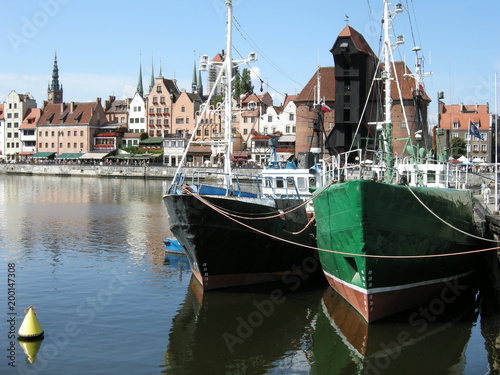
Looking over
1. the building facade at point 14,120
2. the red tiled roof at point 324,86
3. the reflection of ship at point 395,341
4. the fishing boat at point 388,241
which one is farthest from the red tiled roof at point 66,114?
the reflection of ship at point 395,341

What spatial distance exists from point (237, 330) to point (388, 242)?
5.47 metres

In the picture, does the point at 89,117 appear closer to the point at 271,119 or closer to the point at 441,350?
the point at 271,119

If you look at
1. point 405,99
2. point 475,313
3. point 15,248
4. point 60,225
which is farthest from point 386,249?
point 405,99

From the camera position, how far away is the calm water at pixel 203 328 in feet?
46.0

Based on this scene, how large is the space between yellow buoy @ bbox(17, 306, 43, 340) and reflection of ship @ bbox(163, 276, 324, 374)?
3736 mm

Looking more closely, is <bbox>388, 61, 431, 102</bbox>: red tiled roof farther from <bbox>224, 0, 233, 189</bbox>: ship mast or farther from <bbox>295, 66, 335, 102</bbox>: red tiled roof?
<bbox>224, 0, 233, 189</bbox>: ship mast

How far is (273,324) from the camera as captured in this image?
56.6 feet

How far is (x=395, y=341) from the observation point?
1559cm

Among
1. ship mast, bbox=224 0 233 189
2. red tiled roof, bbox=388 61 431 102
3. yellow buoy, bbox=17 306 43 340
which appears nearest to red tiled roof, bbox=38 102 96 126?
red tiled roof, bbox=388 61 431 102

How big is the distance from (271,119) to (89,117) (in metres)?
41.8

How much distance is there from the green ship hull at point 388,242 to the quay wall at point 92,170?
250 ft

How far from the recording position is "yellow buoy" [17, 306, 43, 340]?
14.8m

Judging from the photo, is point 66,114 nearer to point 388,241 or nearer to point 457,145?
point 457,145

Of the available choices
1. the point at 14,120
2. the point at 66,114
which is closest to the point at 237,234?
the point at 66,114
